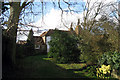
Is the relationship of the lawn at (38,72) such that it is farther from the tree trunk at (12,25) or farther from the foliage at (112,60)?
the foliage at (112,60)

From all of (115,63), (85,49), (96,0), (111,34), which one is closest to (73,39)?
(85,49)

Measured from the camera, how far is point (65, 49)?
10.3 meters

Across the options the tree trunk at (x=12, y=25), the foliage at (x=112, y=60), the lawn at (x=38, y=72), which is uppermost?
the tree trunk at (x=12, y=25)

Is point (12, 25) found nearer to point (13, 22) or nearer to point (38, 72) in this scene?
point (13, 22)

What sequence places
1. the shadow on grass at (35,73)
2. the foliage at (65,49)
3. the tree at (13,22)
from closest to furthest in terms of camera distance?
the tree at (13,22)
the shadow on grass at (35,73)
the foliage at (65,49)

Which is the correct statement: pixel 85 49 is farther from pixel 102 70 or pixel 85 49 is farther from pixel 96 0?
pixel 96 0

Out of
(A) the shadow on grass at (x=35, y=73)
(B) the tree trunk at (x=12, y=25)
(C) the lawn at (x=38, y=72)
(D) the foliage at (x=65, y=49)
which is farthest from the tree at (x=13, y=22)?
(D) the foliage at (x=65, y=49)

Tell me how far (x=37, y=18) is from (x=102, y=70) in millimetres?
3840

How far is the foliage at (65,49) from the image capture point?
10227 mm

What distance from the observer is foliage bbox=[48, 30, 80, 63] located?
10227 mm

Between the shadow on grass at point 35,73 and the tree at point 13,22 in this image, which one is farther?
the shadow on grass at point 35,73

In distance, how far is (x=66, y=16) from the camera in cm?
662

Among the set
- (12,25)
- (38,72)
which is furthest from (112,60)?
(12,25)

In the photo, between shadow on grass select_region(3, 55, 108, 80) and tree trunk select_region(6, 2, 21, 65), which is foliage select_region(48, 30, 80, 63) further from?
tree trunk select_region(6, 2, 21, 65)
